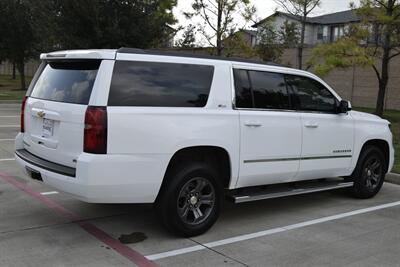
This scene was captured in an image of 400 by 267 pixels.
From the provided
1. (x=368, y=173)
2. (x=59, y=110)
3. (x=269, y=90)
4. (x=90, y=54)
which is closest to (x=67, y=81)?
(x=59, y=110)

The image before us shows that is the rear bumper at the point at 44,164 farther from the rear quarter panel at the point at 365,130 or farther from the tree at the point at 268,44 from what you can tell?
the tree at the point at 268,44

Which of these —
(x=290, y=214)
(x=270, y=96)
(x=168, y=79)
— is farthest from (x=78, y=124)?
(x=290, y=214)

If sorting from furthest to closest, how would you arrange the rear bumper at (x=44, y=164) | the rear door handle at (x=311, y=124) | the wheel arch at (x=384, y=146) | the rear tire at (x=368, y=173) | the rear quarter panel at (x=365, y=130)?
the wheel arch at (x=384, y=146), the rear tire at (x=368, y=173), the rear quarter panel at (x=365, y=130), the rear door handle at (x=311, y=124), the rear bumper at (x=44, y=164)

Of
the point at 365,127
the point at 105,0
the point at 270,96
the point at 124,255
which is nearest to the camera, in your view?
the point at 124,255

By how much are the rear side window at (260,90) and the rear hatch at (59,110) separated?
5.61ft

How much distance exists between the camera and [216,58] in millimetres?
5734

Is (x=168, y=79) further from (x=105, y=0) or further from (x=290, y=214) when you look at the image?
(x=105, y=0)

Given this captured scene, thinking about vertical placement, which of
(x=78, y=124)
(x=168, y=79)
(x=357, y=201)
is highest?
(x=168, y=79)

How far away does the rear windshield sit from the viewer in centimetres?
496

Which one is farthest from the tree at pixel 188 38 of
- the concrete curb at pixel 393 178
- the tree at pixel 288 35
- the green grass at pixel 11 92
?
the concrete curb at pixel 393 178

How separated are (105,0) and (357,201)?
16.9 metres

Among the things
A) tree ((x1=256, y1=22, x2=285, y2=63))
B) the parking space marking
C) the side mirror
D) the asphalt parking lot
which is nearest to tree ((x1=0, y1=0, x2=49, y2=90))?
tree ((x1=256, y1=22, x2=285, y2=63))

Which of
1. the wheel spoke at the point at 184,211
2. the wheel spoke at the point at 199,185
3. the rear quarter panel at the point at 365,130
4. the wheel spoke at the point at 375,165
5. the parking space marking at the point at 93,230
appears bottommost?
the parking space marking at the point at 93,230

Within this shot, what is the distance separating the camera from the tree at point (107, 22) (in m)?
21.3
